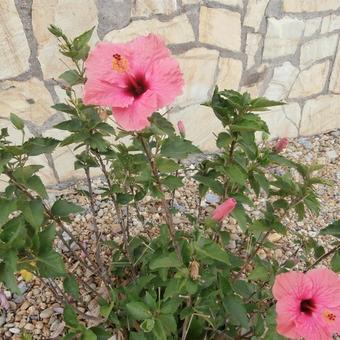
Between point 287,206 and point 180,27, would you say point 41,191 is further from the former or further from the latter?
point 180,27

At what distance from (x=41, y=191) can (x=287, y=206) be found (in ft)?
2.20

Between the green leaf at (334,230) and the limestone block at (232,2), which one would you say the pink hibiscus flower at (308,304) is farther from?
the limestone block at (232,2)

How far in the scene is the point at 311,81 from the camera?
105 inches

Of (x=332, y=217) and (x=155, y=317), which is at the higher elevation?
(x=155, y=317)

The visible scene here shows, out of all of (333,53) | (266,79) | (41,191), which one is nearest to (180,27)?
(266,79)

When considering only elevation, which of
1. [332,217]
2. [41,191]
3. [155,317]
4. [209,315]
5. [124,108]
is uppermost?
[124,108]

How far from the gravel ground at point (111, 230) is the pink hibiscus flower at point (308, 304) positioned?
46 cm

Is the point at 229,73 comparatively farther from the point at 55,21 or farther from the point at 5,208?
the point at 5,208

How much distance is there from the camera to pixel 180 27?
2137mm

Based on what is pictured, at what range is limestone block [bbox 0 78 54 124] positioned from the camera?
6.48 ft

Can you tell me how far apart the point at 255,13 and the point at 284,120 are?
70 cm

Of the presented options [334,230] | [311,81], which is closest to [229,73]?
[311,81]

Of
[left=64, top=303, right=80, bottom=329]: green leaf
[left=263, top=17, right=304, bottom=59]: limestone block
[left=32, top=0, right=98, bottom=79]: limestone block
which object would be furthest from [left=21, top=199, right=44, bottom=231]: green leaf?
[left=263, top=17, right=304, bottom=59]: limestone block

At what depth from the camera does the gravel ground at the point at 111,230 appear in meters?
1.66
